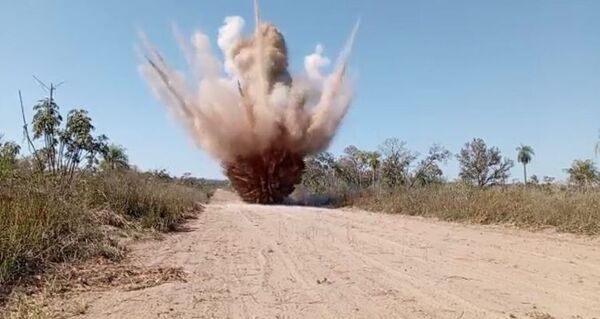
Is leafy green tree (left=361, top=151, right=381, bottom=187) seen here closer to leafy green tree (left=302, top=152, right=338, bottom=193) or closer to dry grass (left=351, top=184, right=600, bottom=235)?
leafy green tree (left=302, top=152, right=338, bottom=193)

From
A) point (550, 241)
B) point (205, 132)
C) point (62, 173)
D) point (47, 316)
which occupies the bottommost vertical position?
point (47, 316)

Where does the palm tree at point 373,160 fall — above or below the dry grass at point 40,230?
above

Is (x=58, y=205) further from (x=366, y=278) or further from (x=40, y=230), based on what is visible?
(x=366, y=278)

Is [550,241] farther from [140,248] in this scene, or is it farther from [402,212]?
[402,212]

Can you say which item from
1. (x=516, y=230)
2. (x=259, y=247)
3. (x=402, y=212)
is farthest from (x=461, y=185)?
(x=259, y=247)

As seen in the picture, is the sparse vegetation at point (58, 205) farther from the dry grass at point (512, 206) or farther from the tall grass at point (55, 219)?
the dry grass at point (512, 206)

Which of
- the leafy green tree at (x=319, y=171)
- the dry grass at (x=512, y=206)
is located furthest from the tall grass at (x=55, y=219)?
the leafy green tree at (x=319, y=171)

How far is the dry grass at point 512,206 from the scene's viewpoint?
39.9 ft

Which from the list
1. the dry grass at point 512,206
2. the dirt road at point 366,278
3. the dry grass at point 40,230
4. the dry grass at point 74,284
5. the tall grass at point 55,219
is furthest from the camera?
the dry grass at point 512,206

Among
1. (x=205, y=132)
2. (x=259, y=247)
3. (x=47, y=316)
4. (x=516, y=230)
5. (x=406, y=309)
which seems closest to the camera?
(x=47, y=316)

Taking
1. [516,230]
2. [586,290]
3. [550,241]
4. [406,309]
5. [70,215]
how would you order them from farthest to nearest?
[516,230]
[550,241]
[70,215]
[586,290]
[406,309]

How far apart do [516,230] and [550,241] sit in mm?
2392

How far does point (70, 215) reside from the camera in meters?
8.26

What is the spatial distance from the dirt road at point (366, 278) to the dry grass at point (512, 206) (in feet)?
5.55
